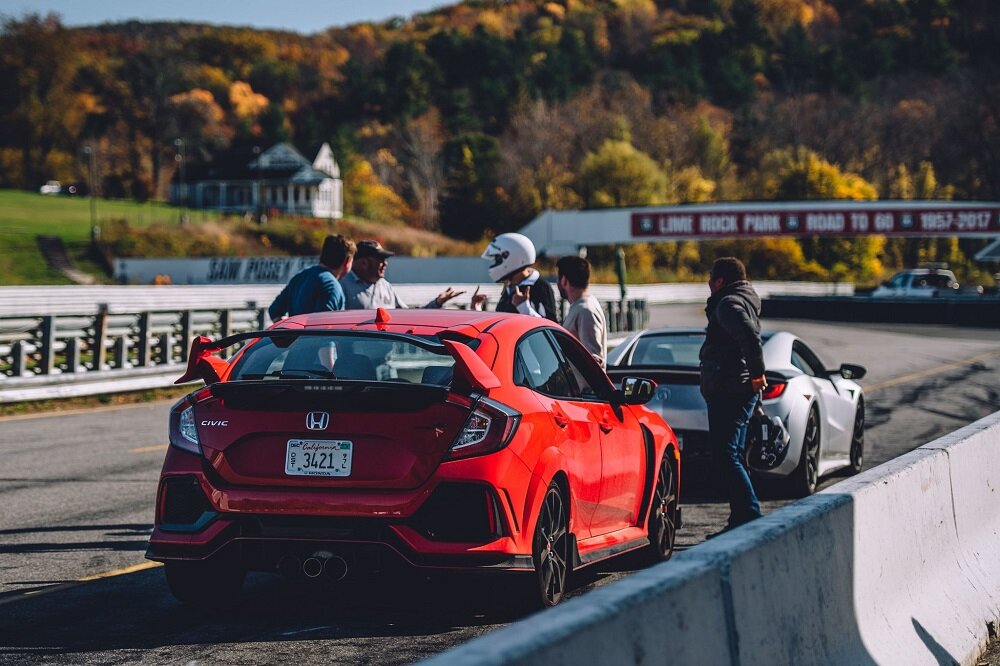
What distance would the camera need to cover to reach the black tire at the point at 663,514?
7883mm

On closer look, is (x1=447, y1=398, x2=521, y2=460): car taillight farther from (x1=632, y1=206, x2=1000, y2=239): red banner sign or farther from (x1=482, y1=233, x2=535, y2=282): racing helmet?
(x1=632, y1=206, x2=1000, y2=239): red banner sign

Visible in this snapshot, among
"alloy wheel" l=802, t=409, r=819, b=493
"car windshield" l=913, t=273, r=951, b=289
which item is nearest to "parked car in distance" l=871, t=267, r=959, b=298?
"car windshield" l=913, t=273, r=951, b=289

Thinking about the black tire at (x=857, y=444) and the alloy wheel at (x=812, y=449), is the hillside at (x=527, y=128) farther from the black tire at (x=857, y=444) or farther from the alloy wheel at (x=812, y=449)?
the alloy wheel at (x=812, y=449)

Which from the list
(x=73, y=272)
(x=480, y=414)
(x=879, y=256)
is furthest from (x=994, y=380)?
(x=879, y=256)

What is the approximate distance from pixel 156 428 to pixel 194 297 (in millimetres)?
25505

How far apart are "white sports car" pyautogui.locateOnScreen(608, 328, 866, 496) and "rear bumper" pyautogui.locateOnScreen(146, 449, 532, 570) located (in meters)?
5.08

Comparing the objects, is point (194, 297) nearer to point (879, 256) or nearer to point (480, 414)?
point (480, 414)

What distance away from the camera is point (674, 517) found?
8273mm

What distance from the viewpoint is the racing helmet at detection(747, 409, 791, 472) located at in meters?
9.64

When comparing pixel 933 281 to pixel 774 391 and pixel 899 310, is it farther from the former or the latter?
pixel 774 391

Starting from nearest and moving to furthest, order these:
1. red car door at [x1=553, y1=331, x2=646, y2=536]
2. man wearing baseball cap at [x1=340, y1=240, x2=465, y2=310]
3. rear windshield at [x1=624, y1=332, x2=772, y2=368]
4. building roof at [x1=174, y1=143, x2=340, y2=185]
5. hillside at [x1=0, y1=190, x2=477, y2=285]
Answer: red car door at [x1=553, y1=331, x2=646, y2=536] → man wearing baseball cap at [x1=340, y1=240, x2=465, y2=310] → rear windshield at [x1=624, y1=332, x2=772, y2=368] → hillside at [x1=0, y1=190, x2=477, y2=285] → building roof at [x1=174, y1=143, x2=340, y2=185]

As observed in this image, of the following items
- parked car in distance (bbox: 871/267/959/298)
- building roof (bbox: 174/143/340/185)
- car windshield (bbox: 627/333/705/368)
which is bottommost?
parked car in distance (bbox: 871/267/959/298)

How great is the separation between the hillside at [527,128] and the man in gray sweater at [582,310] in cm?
8911

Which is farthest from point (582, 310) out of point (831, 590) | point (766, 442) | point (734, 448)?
point (831, 590)
